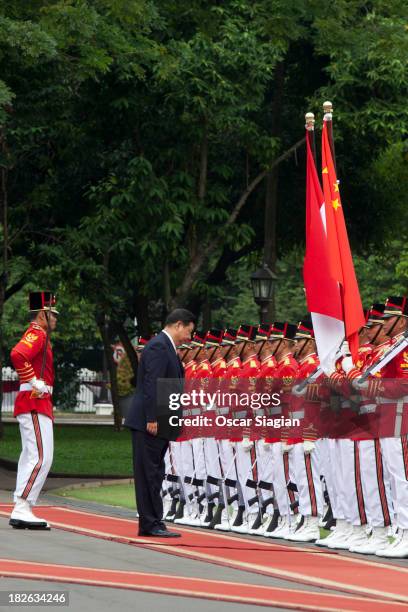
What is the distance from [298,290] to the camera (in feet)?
211

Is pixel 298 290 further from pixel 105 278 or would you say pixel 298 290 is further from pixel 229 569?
pixel 229 569

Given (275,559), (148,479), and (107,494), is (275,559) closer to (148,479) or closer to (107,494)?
(148,479)

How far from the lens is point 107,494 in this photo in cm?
2020

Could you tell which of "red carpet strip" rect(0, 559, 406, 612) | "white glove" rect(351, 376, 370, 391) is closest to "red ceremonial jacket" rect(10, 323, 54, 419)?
"white glove" rect(351, 376, 370, 391)

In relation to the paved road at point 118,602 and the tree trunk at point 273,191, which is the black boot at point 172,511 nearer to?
the paved road at point 118,602

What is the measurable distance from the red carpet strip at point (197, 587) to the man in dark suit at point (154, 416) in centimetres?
262

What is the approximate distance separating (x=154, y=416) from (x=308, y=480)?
1.57m

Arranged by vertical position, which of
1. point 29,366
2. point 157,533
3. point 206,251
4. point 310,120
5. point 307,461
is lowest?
point 157,533

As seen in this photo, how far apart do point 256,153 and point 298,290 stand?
117ft

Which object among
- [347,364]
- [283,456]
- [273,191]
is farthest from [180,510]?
[273,191]

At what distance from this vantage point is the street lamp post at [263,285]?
2652cm

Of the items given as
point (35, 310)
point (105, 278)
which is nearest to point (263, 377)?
point (35, 310)

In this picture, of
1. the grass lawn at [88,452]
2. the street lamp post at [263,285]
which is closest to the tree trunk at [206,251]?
the street lamp post at [263,285]

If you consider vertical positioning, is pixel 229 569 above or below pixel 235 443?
below
